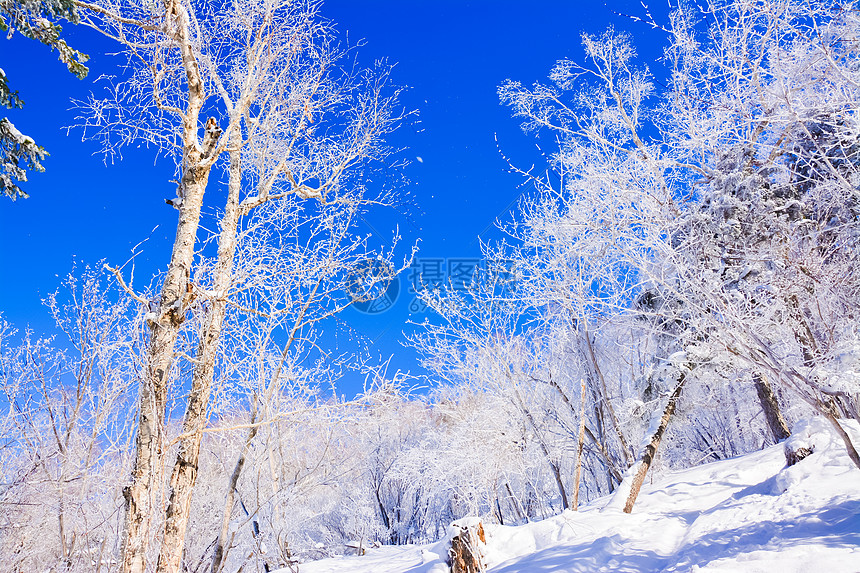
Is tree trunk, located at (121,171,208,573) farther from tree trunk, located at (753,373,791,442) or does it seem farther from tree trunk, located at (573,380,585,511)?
tree trunk, located at (753,373,791,442)

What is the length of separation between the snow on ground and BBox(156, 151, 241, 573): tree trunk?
3.45 meters

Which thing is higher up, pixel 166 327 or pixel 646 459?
pixel 166 327

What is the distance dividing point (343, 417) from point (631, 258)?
4122 mm

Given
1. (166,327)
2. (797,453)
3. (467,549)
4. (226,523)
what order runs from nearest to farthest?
1. (166,327)
2. (226,523)
3. (797,453)
4. (467,549)

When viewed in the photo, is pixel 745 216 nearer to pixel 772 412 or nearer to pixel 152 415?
pixel 772 412

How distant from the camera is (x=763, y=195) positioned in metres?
6.19

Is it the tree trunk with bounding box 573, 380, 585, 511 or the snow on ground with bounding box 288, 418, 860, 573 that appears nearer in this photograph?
the snow on ground with bounding box 288, 418, 860, 573

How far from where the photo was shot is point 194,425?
126 inches

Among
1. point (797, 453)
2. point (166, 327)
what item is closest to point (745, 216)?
point (797, 453)

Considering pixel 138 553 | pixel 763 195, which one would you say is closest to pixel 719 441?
pixel 763 195

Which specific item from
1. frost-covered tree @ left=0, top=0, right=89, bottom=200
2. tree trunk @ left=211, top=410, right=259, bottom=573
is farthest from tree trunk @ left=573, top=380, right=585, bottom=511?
frost-covered tree @ left=0, top=0, right=89, bottom=200

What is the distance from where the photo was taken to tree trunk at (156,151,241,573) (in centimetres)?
301

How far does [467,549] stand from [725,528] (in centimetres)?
319

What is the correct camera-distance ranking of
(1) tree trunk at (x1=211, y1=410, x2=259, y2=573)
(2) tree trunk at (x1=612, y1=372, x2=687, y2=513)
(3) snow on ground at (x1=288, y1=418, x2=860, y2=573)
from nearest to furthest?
(3) snow on ground at (x1=288, y1=418, x2=860, y2=573) < (1) tree trunk at (x1=211, y1=410, x2=259, y2=573) < (2) tree trunk at (x1=612, y1=372, x2=687, y2=513)
